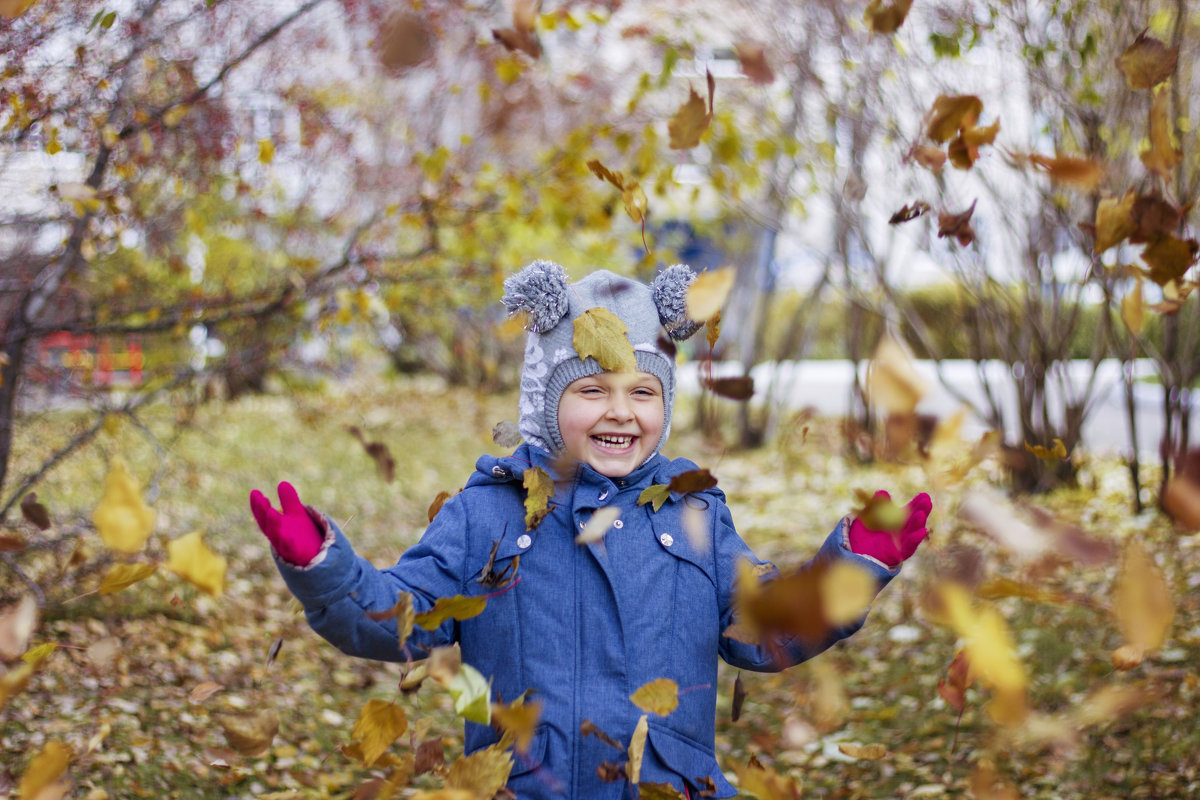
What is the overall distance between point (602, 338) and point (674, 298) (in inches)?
10.9

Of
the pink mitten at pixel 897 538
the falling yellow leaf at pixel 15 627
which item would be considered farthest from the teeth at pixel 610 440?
the falling yellow leaf at pixel 15 627

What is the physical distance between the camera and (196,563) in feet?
4.05

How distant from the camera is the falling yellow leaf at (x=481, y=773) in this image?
1.43 m

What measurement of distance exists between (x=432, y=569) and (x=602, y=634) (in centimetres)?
31

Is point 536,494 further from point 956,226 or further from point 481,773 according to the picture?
point 956,226

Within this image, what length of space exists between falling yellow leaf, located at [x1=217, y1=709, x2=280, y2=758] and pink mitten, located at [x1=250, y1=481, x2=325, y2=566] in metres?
0.26

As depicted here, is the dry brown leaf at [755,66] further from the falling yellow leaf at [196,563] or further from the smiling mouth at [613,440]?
the falling yellow leaf at [196,563]

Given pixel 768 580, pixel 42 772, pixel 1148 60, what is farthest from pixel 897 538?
pixel 42 772

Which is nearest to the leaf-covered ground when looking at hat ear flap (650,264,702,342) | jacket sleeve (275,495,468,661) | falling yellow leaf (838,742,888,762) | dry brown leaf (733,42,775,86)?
falling yellow leaf (838,742,888,762)

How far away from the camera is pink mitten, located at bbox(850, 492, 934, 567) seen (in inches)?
58.0

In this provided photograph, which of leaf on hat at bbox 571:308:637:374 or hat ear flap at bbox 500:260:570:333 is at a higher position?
hat ear flap at bbox 500:260:570:333

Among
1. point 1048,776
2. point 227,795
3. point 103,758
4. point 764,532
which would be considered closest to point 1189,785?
point 1048,776

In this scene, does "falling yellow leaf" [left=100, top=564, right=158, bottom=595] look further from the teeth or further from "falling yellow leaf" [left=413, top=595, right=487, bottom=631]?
the teeth

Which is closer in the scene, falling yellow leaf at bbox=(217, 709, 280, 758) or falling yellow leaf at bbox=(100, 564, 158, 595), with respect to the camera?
falling yellow leaf at bbox=(100, 564, 158, 595)
